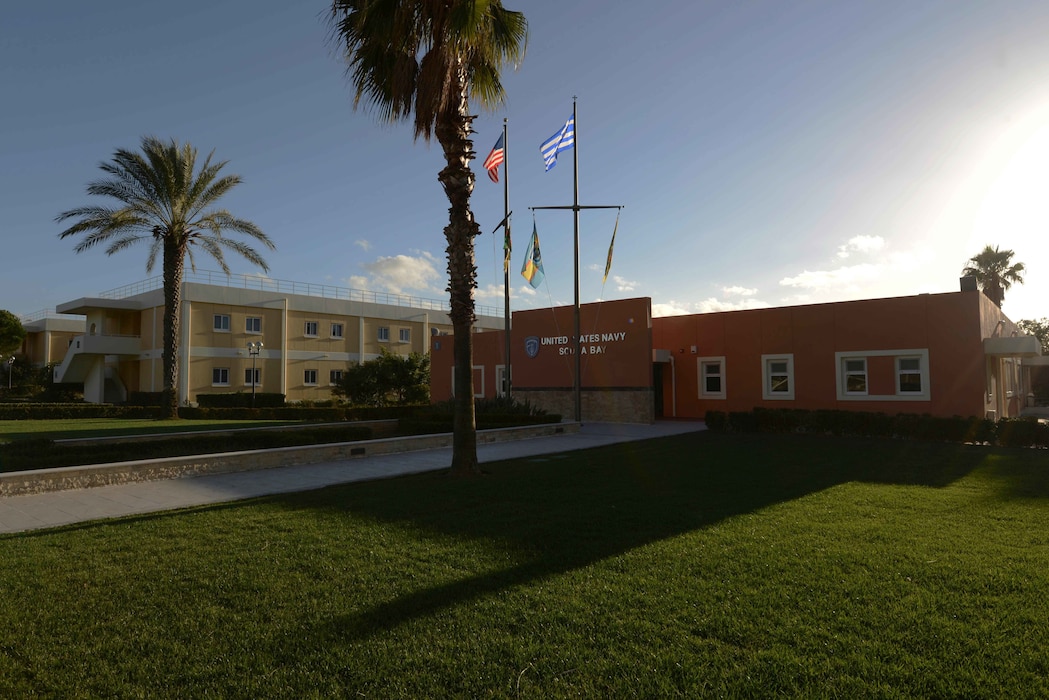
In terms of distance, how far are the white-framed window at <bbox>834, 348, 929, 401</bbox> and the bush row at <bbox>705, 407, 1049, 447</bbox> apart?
2778 mm

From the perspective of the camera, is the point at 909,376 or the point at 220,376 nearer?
the point at 909,376

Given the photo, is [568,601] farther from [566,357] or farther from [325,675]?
[566,357]

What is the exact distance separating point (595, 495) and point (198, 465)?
296 inches

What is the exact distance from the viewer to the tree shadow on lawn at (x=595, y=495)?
5.27 m

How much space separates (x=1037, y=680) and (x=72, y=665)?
17.6 ft

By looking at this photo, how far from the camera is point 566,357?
2539 centimetres

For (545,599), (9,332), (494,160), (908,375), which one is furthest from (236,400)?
(545,599)

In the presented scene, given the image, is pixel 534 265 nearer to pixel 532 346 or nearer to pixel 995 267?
pixel 532 346

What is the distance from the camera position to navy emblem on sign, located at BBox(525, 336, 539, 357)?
26.4 meters

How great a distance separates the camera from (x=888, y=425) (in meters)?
16.3

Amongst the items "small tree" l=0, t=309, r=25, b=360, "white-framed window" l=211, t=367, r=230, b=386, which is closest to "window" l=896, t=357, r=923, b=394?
"white-framed window" l=211, t=367, r=230, b=386

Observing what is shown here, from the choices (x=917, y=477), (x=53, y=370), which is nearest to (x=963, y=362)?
(x=917, y=477)

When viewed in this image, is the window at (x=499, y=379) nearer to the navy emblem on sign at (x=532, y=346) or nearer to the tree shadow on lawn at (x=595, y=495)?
the navy emblem on sign at (x=532, y=346)

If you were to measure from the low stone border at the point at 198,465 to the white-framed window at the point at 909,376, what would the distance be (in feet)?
42.3
